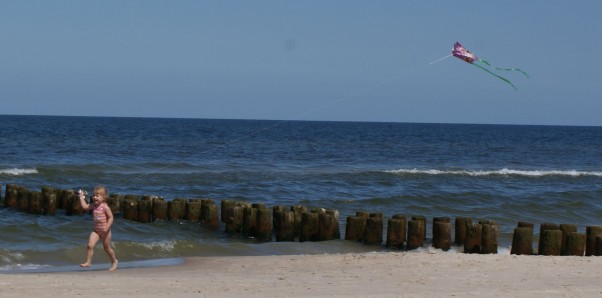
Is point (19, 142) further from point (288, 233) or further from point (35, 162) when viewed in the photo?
point (288, 233)

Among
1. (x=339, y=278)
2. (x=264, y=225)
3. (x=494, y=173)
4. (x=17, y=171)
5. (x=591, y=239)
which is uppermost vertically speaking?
(x=494, y=173)

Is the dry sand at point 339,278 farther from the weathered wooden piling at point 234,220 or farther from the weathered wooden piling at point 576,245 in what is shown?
the weathered wooden piling at point 234,220

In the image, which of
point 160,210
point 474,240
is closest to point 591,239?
point 474,240

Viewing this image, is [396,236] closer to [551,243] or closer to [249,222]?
[551,243]

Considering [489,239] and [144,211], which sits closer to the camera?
→ [489,239]

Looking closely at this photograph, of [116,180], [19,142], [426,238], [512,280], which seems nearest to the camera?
[512,280]

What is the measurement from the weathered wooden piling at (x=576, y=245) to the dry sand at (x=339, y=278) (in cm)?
65

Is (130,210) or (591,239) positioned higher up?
(591,239)

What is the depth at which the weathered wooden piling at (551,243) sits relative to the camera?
14977mm

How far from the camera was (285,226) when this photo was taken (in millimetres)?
17047

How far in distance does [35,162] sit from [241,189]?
13248 mm

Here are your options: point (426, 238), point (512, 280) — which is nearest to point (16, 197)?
point (426, 238)

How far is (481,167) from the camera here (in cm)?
4294

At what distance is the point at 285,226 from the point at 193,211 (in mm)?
2349
